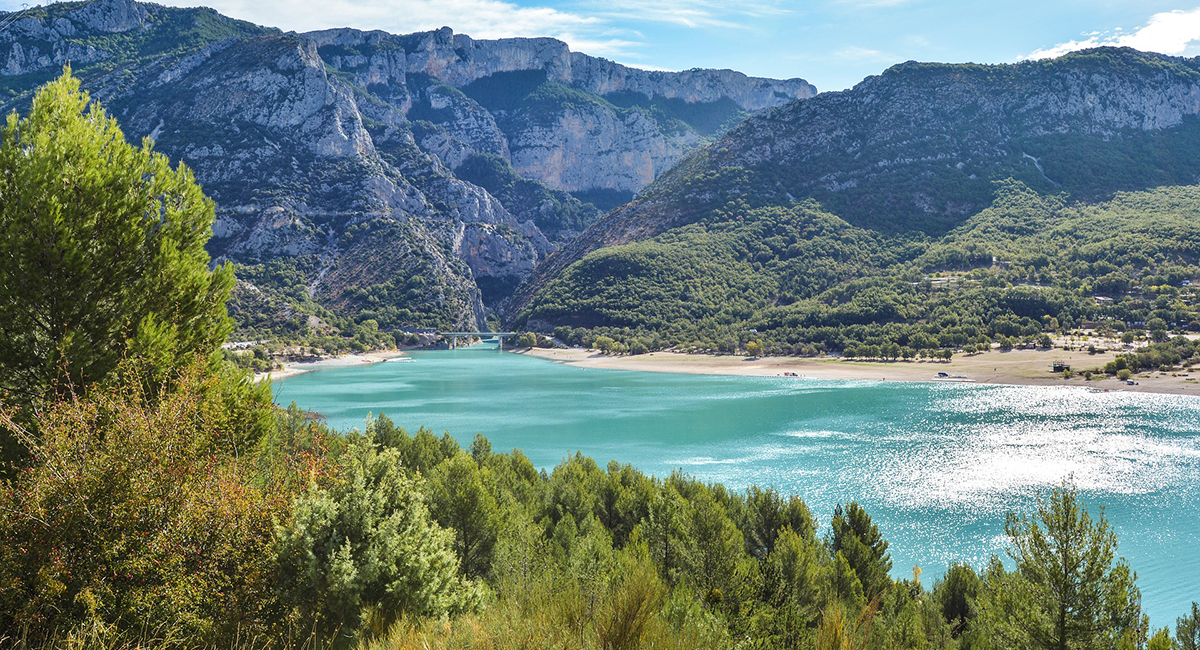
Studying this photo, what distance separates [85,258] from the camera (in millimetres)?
7652

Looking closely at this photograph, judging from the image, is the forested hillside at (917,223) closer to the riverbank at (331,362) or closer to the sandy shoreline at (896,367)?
the sandy shoreline at (896,367)

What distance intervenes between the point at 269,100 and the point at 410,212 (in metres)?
29.4

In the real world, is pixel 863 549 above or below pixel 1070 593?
below

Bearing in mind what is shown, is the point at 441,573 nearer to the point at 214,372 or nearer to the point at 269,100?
the point at 214,372

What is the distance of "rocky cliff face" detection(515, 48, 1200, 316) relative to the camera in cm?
10962

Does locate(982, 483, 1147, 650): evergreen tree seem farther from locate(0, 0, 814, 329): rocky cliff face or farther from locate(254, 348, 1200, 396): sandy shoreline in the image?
locate(0, 0, 814, 329): rocky cliff face

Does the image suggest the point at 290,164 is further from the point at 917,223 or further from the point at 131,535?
the point at 131,535

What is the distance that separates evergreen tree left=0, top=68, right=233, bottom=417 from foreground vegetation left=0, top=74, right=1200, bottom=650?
3cm

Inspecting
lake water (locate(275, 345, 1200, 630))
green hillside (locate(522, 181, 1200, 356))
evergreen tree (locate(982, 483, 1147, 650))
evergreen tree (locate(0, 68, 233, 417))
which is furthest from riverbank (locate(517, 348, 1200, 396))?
evergreen tree (locate(0, 68, 233, 417))

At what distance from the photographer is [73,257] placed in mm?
7547

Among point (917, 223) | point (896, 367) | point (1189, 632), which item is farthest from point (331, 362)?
point (917, 223)

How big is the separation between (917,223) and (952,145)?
19.7 meters

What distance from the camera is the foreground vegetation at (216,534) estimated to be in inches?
205

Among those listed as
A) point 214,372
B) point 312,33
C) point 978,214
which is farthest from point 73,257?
point 312,33
